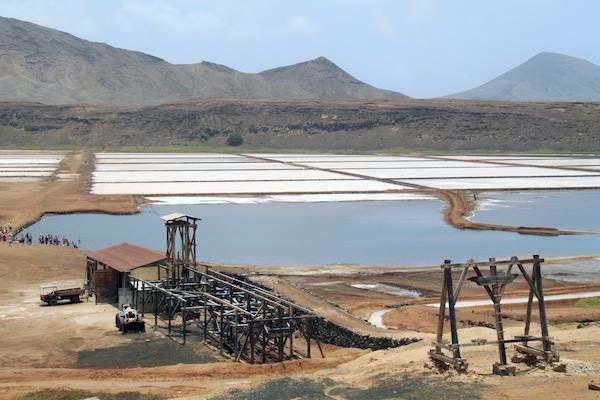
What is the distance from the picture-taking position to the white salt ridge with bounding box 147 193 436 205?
5566 centimetres

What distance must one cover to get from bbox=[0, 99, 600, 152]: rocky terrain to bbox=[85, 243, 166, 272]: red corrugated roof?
9626cm

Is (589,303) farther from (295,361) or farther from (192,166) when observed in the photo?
(192,166)

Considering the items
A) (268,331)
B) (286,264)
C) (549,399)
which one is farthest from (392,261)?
(549,399)

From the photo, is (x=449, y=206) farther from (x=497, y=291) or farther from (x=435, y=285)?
(x=497, y=291)

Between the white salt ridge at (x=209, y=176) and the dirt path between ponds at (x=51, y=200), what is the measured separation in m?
3.90

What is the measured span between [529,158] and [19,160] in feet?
212

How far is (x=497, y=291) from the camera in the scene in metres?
14.5

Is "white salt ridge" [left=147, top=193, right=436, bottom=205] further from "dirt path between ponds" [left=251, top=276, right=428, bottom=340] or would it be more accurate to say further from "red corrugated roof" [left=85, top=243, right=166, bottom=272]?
"dirt path between ponds" [left=251, top=276, right=428, bottom=340]

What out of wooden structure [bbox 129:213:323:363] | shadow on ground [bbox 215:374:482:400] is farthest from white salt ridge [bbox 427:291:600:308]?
shadow on ground [bbox 215:374:482:400]

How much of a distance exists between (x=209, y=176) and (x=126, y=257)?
156ft

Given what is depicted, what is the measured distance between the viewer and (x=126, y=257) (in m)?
28.2

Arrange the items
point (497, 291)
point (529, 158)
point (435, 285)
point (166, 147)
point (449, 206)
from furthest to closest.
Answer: point (166, 147) < point (529, 158) < point (449, 206) < point (435, 285) < point (497, 291)

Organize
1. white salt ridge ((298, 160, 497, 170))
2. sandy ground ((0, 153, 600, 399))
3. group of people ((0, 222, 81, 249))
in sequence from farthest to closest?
white salt ridge ((298, 160, 497, 170))
group of people ((0, 222, 81, 249))
sandy ground ((0, 153, 600, 399))

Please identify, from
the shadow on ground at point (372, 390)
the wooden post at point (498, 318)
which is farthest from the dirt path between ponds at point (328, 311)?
the shadow on ground at point (372, 390)
